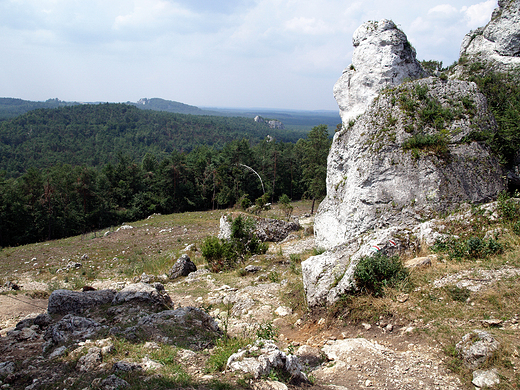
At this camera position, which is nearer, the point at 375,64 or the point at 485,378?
the point at 485,378

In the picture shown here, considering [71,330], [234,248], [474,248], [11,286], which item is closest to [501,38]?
[474,248]

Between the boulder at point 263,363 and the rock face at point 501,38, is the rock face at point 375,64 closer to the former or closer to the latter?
the rock face at point 501,38

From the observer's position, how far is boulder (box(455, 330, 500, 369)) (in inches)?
157

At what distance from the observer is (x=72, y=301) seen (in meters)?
7.20

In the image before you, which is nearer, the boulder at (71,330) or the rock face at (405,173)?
the boulder at (71,330)

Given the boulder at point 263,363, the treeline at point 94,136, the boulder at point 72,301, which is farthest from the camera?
the treeline at point 94,136

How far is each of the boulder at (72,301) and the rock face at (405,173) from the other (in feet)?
17.5

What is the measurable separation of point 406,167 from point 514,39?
12397 mm

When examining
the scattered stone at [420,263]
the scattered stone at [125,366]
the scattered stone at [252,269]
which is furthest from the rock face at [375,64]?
the scattered stone at [125,366]

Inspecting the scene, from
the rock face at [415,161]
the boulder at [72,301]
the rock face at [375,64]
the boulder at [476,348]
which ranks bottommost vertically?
the boulder at [72,301]

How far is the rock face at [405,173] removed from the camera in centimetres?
712

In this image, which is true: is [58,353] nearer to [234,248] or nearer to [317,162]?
[234,248]

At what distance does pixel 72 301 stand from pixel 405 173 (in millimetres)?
9472

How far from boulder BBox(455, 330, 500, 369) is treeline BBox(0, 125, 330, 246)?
28195 millimetres
